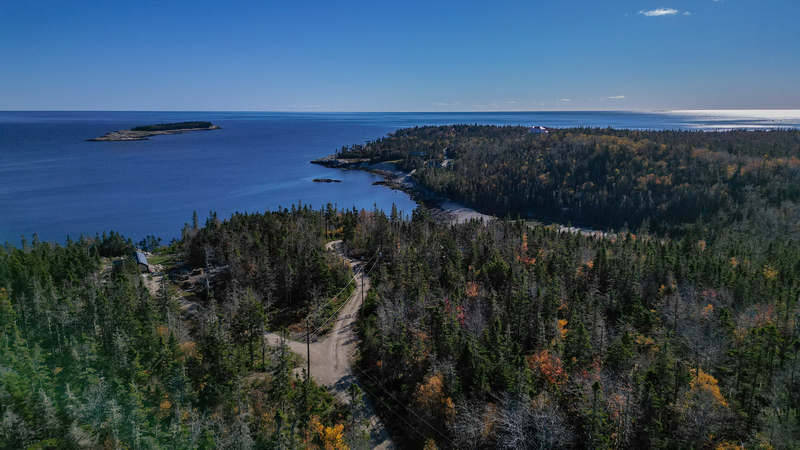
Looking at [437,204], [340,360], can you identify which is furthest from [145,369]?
[437,204]

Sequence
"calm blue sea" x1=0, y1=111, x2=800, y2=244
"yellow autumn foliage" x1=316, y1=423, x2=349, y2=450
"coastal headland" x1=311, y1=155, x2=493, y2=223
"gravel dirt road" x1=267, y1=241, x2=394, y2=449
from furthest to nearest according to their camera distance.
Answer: "coastal headland" x1=311, y1=155, x2=493, y2=223, "calm blue sea" x1=0, y1=111, x2=800, y2=244, "gravel dirt road" x1=267, y1=241, x2=394, y2=449, "yellow autumn foliage" x1=316, y1=423, x2=349, y2=450

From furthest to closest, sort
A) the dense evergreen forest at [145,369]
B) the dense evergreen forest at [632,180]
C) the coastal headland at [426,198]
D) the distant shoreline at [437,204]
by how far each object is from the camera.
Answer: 1. the coastal headland at [426,198]
2. the distant shoreline at [437,204]
3. the dense evergreen forest at [632,180]
4. the dense evergreen forest at [145,369]

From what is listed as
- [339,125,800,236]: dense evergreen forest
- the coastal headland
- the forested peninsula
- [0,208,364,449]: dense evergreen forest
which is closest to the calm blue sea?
the coastal headland

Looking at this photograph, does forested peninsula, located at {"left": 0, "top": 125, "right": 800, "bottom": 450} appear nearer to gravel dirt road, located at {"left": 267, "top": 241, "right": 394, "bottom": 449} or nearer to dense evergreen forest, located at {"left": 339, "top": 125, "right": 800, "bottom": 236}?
gravel dirt road, located at {"left": 267, "top": 241, "right": 394, "bottom": 449}

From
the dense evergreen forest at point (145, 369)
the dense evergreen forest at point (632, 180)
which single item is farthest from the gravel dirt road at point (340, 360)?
the dense evergreen forest at point (632, 180)

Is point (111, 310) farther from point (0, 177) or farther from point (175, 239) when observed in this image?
point (0, 177)

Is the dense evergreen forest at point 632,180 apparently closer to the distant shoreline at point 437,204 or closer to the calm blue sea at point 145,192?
the distant shoreline at point 437,204
